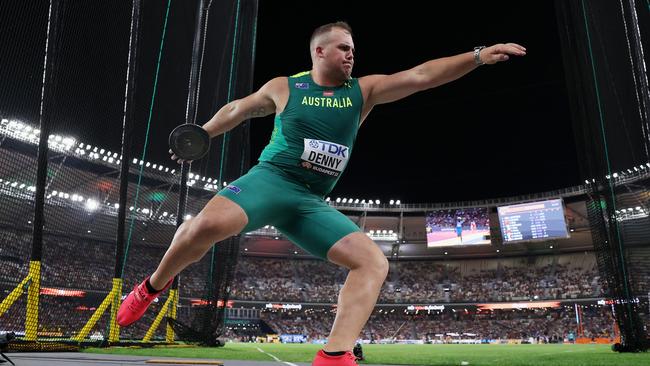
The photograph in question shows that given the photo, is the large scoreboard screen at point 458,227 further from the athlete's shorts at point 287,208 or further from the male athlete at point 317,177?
the athlete's shorts at point 287,208

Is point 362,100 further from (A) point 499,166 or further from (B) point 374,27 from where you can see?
(A) point 499,166

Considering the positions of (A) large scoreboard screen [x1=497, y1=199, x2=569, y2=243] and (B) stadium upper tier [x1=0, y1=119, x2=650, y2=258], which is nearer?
(B) stadium upper tier [x1=0, y1=119, x2=650, y2=258]

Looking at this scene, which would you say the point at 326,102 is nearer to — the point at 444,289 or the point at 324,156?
the point at 324,156

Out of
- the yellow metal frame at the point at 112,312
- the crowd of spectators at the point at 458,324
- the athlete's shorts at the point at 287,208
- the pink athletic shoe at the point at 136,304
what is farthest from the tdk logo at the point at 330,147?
the crowd of spectators at the point at 458,324

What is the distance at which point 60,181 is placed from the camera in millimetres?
8211

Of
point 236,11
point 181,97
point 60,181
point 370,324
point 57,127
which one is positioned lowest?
point 370,324

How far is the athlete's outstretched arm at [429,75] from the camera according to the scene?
122 inches

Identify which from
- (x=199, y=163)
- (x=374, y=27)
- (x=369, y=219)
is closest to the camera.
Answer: (x=199, y=163)

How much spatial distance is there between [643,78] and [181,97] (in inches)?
373

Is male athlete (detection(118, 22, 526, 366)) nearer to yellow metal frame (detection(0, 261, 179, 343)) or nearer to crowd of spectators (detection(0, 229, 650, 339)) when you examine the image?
yellow metal frame (detection(0, 261, 179, 343))

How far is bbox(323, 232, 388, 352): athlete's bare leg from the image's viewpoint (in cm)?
277

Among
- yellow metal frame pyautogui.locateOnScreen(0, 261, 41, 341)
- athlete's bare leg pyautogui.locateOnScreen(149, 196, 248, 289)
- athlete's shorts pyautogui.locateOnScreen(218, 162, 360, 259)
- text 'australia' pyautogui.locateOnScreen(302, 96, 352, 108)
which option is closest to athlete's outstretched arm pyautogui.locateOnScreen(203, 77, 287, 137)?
text 'australia' pyautogui.locateOnScreen(302, 96, 352, 108)

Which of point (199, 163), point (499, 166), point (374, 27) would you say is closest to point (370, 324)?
point (499, 166)

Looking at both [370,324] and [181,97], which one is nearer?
[181,97]
